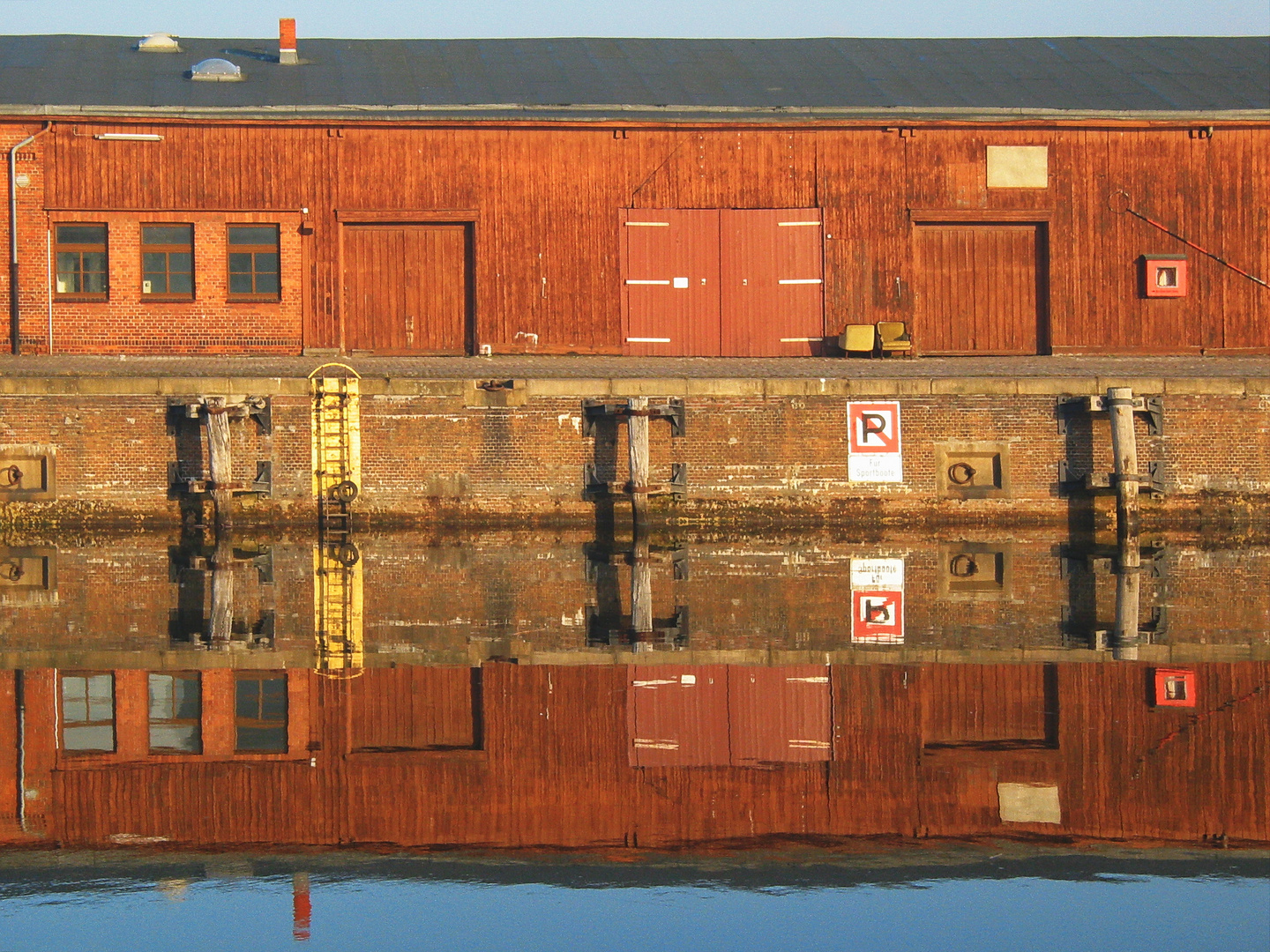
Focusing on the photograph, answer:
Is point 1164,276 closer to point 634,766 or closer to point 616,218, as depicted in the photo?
point 616,218

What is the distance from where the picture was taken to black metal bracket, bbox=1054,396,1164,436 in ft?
72.5

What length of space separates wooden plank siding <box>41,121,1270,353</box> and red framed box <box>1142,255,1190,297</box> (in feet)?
0.65

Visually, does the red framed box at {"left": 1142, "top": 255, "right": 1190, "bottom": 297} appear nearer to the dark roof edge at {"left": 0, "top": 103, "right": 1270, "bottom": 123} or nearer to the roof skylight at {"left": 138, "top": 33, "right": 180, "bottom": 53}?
the dark roof edge at {"left": 0, "top": 103, "right": 1270, "bottom": 123}

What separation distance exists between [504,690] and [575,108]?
58.2 ft

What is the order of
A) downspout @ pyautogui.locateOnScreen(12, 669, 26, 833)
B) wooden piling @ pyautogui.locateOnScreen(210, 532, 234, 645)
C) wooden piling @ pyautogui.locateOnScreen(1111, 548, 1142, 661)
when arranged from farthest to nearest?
wooden piling @ pyautogui.locateOnScreen(210, 532, 234, 645), wooden piling @ pyautogui.locateOnScreen(1111, 548, 1142, 661), downspout @ pyautogui.locateOnScreen(12, 669, 26, 833)

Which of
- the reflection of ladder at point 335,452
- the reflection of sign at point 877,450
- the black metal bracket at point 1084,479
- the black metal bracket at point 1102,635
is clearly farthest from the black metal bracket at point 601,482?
the black metal bracket at point 1102,635

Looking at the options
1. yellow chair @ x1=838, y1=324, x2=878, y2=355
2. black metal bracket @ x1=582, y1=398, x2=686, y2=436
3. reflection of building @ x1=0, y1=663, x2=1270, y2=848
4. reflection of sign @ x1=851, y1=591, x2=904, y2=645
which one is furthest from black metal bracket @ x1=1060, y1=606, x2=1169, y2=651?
yellow chair @ x1=838, y1=324, x2=878, y2=355

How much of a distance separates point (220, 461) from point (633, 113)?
31.4ft

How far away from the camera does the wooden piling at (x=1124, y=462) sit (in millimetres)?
21391

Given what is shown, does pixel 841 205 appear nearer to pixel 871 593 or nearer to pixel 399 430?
pixel 399 430

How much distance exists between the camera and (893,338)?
26.5 metres

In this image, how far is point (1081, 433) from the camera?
22.2 metres

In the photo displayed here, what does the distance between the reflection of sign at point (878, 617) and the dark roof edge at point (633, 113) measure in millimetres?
13227

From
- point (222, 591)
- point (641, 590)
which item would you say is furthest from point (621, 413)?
point (222, 591)
